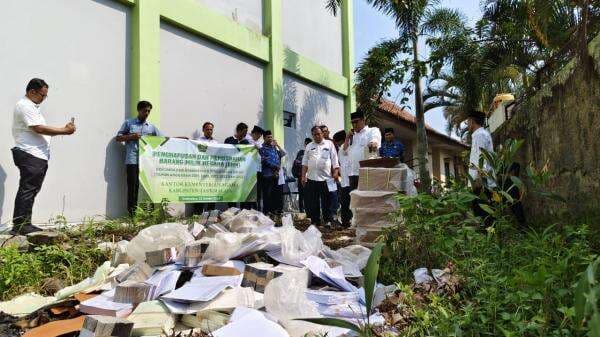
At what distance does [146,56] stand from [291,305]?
5477 millimetres

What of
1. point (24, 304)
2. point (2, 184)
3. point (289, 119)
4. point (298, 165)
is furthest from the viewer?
point (289, 119)

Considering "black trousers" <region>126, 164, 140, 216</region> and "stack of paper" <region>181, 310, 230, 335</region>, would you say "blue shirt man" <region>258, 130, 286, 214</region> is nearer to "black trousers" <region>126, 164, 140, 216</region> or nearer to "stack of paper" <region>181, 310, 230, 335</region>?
"black trousers" <region>126, 164, 140, 216</region>

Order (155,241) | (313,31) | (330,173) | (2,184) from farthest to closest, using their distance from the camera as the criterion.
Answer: (313,31) < (330,173) < (2,184) < (155,241)

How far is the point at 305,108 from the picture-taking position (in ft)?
37.7

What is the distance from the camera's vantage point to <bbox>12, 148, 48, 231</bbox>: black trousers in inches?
178

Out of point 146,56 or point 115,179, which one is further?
point 146,56

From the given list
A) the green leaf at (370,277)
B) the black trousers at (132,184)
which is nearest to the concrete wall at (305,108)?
the black trousers at (132,184)

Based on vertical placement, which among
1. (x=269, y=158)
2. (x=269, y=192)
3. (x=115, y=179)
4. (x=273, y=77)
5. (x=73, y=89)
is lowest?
(x=269, y=192)

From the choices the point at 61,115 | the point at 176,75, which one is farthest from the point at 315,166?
the point at 61,115

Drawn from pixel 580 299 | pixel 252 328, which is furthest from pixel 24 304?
pixel 580 299

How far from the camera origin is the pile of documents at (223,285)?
7.88 feet

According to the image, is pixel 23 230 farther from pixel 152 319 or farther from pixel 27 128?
pixel 152 319

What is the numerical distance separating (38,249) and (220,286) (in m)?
2.07

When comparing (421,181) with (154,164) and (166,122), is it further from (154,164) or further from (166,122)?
(166,122)
